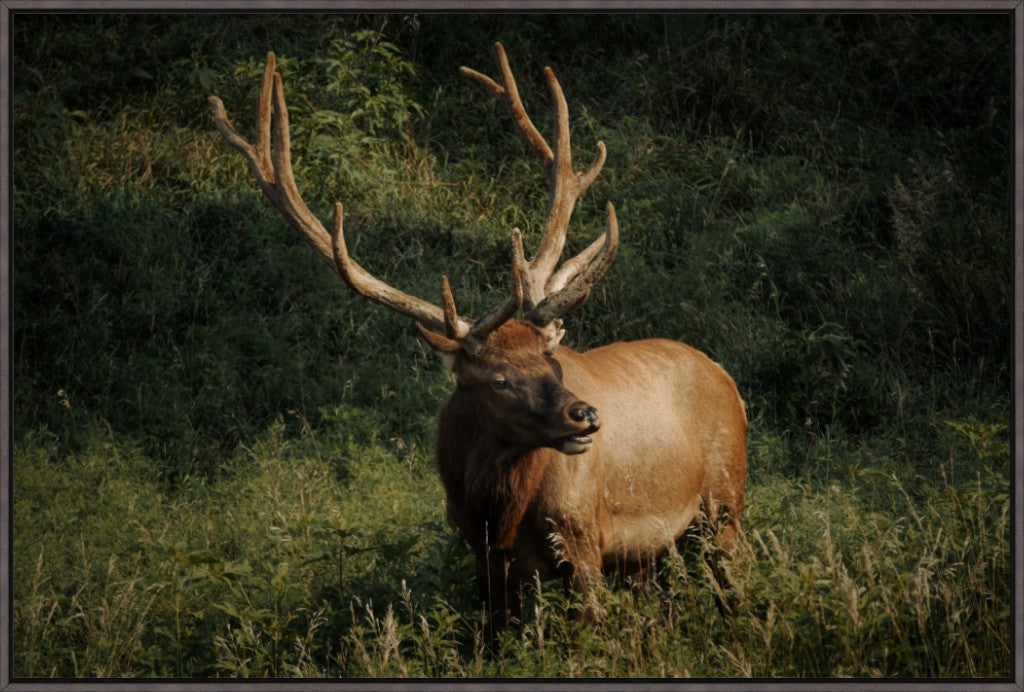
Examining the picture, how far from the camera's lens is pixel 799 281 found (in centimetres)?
971

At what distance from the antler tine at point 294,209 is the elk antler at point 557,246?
401mm

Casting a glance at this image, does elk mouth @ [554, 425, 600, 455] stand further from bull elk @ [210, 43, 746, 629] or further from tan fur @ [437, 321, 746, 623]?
tan fur @ [437, 321, 746, 623]

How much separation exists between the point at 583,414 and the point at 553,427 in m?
0.16

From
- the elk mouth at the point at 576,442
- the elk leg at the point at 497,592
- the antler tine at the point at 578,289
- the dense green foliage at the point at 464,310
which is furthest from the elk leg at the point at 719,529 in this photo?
the antler tine at the point at 578,289

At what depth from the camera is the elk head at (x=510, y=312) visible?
564 cm

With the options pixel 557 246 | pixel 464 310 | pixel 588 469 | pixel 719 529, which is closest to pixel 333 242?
pixel 557 246

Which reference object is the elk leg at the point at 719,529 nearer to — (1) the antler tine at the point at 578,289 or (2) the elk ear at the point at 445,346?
(1) the antler tine at the point at 578,289

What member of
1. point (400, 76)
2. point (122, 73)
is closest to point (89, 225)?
point (122, 73)

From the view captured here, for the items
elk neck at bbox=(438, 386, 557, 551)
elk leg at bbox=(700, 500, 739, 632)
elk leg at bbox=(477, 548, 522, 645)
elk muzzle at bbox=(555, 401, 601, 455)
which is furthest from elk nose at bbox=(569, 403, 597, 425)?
elk leg at bbox=(700, 500, 739, 632)

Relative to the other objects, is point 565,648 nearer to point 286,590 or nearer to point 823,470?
point 286,590

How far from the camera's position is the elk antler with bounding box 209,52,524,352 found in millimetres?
5770

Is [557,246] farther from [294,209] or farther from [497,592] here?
[497,592]

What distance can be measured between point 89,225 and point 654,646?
262 inches

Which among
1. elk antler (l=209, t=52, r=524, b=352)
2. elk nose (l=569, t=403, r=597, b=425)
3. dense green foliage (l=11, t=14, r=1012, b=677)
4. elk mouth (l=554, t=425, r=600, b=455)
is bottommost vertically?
dense green foliage (l=11, t=14, r=1012, b=677)
